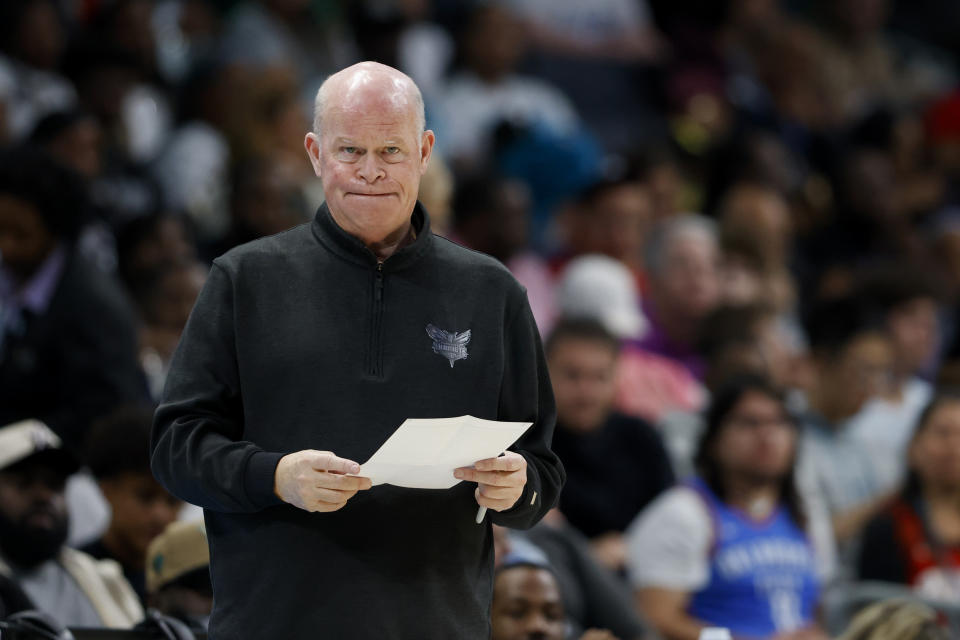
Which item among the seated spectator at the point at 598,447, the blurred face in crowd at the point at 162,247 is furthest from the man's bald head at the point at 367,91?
the blurred face in crowd at the point at 162,247

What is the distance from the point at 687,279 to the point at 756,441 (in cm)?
175

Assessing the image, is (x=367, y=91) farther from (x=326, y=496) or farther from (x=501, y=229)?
(x=501, y=229)

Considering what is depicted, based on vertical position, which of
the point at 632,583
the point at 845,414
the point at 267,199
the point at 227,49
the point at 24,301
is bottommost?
the point at 632,583

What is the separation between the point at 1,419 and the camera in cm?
450

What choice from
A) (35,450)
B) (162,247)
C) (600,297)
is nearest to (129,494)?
(35,450)

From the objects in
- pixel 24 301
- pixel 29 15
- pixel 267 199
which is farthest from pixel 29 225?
pixel 29 15

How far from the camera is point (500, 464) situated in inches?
93.7

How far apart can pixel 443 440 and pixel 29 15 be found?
4945 mm

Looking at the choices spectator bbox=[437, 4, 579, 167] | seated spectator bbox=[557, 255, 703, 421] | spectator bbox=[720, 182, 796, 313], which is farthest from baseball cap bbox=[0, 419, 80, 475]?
spectator bbox=[437, 4, 579, 167]

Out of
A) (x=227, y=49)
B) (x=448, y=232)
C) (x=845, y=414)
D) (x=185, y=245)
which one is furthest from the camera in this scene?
(x=227, y=49)

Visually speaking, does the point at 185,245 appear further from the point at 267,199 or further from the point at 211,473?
the point at 211,473

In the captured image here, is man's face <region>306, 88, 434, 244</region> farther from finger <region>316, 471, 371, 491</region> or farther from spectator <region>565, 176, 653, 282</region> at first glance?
spectator <region>565, 176, 653, 282</region>

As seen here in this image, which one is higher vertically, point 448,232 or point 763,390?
point 448,232

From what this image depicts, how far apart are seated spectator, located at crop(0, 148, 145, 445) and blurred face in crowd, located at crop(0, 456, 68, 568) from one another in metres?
0.48
